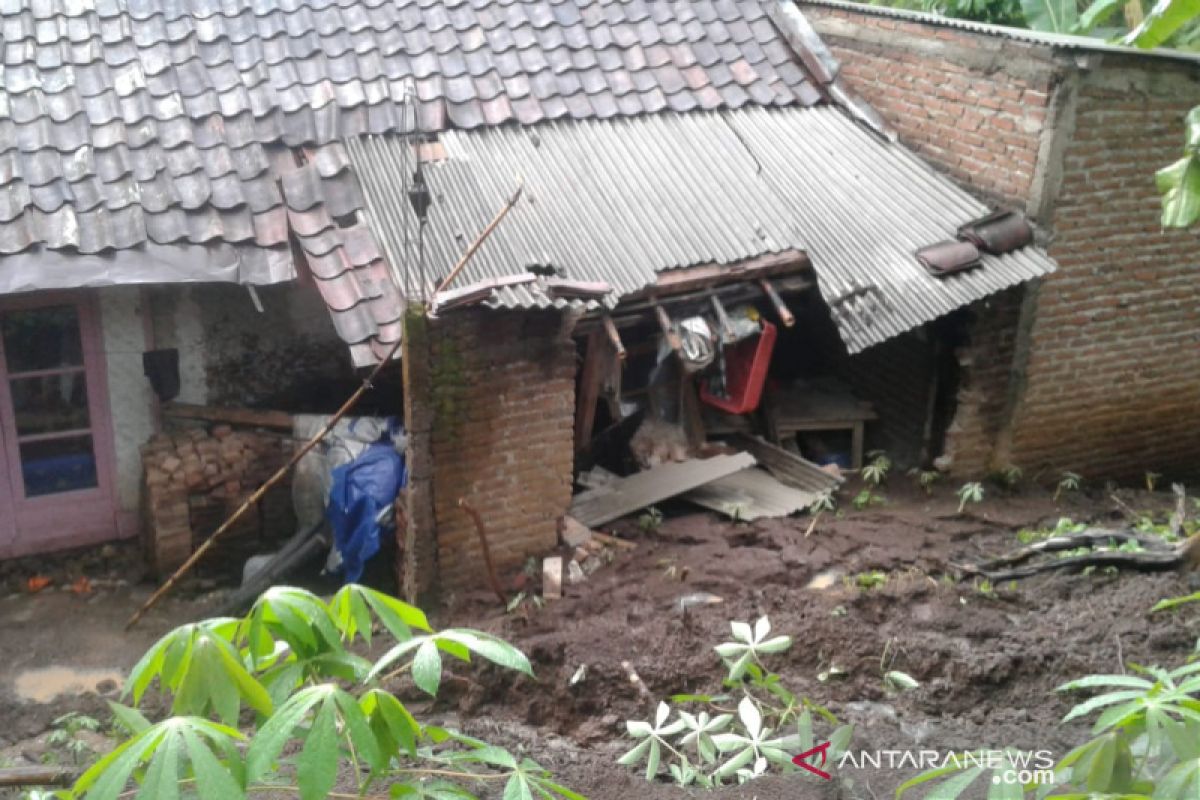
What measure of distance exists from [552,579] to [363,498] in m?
1.26

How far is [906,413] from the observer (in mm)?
8789

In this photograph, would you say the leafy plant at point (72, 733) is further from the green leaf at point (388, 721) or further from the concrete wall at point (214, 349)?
the green leaf at point (388, 721)

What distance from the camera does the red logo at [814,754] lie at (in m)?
4.07

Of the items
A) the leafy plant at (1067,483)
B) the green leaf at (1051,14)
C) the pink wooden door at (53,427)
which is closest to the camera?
the pink wooden door at (53,427)

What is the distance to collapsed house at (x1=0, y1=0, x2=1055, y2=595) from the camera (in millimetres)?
6715

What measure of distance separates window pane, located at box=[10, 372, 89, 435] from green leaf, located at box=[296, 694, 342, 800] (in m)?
6.06

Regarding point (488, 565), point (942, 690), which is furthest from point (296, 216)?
point (942, 690)

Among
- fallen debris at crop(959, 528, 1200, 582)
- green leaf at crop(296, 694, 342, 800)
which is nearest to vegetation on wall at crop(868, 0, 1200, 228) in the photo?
fallen debris at crop(959, 528, 1200, 582)

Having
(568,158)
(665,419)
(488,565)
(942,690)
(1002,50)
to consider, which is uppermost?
(1002,50)

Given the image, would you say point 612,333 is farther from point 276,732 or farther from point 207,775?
point 207,775

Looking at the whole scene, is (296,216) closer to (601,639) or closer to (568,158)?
(568,158)

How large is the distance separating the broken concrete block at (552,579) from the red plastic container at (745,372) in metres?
1.79

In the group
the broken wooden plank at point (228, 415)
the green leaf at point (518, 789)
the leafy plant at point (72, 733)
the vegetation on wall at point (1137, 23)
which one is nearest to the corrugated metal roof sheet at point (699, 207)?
the vegetation on wall at point (1137, 23)

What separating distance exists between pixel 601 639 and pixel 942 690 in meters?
1.71
